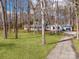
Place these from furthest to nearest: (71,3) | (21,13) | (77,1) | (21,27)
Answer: (21,27) < (21,13) < (71,3) < (77,1)

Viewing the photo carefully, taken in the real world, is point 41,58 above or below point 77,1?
below

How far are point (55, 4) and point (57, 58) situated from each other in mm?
43314

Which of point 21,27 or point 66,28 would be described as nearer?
point 66,28

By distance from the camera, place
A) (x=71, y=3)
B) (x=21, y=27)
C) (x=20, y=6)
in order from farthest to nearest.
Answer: (x=21, y=27) < (x=20, y=6) < (x=71, y=3)

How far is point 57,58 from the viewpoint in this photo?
15078mm

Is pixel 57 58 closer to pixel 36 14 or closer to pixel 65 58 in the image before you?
pixel 65 58

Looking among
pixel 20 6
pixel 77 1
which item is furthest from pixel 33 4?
pixel 77 1

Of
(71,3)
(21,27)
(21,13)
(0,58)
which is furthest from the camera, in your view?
(21,27)

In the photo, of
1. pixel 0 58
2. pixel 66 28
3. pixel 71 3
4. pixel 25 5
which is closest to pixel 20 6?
pixel 25 5

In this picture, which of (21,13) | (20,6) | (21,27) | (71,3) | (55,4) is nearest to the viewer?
(71,3)

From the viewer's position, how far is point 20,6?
6750 centimetres

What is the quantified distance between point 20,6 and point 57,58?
53344 mm

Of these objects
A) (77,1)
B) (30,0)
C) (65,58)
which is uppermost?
(30,0)

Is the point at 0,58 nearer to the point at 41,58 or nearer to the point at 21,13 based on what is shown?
the point at 41,58
